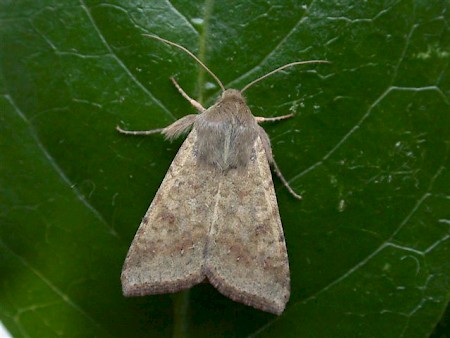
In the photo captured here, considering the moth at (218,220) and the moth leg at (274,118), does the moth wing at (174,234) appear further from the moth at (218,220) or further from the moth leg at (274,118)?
the moth leg at (274,118)

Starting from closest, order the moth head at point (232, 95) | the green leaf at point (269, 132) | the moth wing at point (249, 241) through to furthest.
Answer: the green leaf at point (269, 132) → the moth head at point (232, 95) → the moth wing at point (249, 241)

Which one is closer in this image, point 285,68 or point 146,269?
point 285,68

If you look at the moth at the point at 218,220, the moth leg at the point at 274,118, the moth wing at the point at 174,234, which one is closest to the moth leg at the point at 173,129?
the moth at the point at 218,220

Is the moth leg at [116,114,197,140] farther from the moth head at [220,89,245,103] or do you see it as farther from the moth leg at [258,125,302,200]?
the moth leg at [258,125,302,200]

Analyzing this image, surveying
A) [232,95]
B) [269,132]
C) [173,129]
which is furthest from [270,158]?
[173,129]

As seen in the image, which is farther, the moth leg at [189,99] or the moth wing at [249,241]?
the moth wing at [249,241]

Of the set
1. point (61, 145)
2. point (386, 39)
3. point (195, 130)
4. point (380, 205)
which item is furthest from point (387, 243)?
point (61, 145)

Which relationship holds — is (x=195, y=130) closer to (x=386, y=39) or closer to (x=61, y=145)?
(x=61, y=145)
